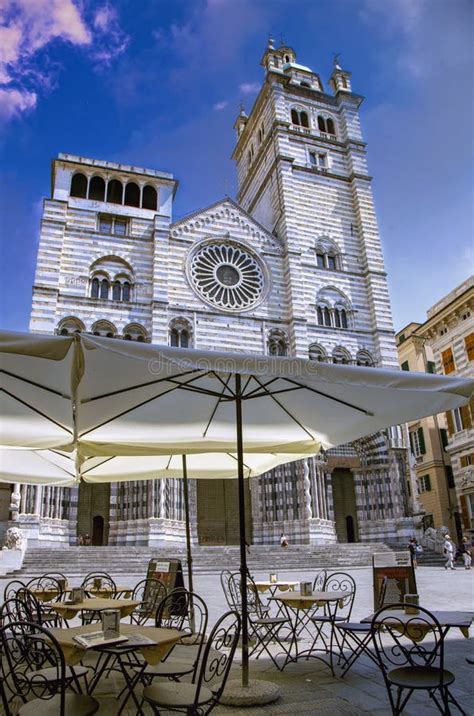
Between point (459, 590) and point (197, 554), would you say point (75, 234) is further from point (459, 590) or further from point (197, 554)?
point (459, 590)

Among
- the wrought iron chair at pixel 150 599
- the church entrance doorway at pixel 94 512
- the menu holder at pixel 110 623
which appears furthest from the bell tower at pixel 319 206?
the menu holder at pixel 110 623

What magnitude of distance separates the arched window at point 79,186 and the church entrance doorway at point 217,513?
14.6 m

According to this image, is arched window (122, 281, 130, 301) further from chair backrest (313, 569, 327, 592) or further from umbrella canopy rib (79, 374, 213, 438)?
umbrella canopy rib (79, 374, 213, 438)

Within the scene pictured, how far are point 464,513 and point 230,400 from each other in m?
23.1

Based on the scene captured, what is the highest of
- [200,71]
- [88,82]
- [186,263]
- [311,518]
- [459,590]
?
[186,263]

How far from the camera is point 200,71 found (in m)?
7.51

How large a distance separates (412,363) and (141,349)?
1193 inches

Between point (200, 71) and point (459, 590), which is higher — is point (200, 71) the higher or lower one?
the higher one

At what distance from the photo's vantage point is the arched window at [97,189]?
24.9 metres

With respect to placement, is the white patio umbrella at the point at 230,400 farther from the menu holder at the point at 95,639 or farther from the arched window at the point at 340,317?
the arched window at the point at 340,317

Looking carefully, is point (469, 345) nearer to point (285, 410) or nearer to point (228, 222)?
point (228, 222)

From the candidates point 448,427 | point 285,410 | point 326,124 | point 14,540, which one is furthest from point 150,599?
point 326,124

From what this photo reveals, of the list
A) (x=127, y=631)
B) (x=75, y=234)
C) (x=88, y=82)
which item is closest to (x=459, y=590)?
(x=127, y=631)

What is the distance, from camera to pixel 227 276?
82.2ft
